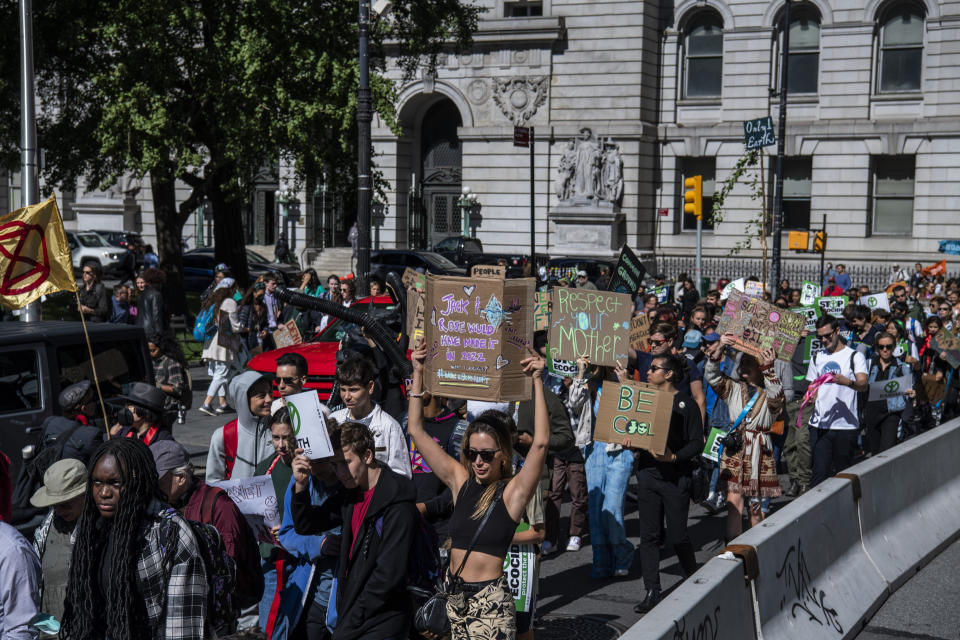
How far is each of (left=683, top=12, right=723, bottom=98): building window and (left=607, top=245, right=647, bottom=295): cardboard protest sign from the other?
32845 millimetres

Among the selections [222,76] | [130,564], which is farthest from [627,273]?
[222,76]

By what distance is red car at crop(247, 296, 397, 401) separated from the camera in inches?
486

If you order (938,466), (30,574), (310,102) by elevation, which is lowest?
(938,466)

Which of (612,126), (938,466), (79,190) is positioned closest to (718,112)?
(612,126)

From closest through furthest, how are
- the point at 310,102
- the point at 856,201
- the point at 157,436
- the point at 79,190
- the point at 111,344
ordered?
the point at 157,436
the point at 111,344
the point at 310,102
the point at 856,201
the point at 79,190

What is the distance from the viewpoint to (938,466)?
396 inches

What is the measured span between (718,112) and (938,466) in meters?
33.4

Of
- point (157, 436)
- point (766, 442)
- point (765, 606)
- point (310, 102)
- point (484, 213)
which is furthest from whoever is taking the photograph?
point (484, 213)

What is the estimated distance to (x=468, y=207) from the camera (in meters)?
43.7

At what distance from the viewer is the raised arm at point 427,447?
18.4ft

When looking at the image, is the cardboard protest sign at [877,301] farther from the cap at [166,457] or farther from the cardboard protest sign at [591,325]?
the cap at [166,457]

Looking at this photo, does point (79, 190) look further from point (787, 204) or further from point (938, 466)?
point (938, 466)

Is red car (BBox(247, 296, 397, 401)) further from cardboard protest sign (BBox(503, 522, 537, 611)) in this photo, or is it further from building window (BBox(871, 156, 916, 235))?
building window (BBox(871, 156, 916, 235))

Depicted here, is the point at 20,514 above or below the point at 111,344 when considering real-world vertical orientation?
below
